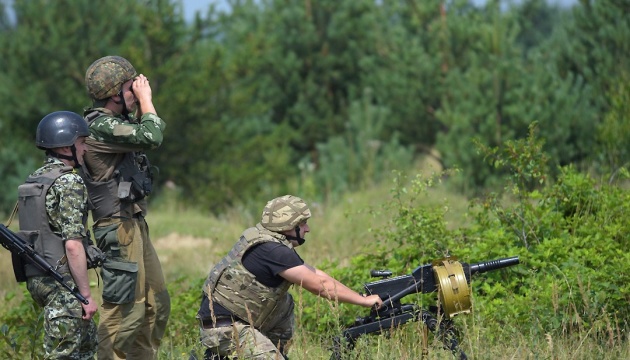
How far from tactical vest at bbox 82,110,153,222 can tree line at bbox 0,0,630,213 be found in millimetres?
10757

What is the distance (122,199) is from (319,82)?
66.3ft

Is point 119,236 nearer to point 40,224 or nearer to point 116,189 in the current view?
point 116,189

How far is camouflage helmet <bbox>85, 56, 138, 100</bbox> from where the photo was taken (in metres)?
6.02

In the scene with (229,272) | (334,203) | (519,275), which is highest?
(229,272)

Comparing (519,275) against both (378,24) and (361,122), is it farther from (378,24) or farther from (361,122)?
(378,24)

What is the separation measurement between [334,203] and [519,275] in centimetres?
848

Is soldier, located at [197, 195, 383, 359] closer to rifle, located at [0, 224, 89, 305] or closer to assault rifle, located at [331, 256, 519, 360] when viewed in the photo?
assault rifle, located at [331, 256, 519, 360]

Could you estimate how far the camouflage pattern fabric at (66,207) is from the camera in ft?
17.7

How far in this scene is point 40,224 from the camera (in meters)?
5.43

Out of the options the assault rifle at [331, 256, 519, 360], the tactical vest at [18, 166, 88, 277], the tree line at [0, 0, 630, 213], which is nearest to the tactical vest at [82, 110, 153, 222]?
the tactical vest at [18, 166, 88, 277]

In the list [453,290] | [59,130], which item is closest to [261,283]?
[453,290]

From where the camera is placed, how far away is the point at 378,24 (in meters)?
24.3

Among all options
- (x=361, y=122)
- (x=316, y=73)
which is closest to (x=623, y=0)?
(x=361, y=122)

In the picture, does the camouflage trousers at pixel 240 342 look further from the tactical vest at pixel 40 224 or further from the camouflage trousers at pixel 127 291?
the tactical vest at pixel 40 224
